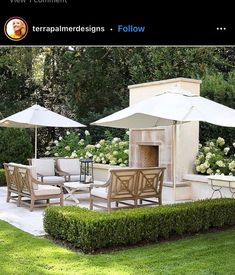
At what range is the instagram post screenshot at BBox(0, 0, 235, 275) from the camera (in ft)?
4.17

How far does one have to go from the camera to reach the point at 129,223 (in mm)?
5625

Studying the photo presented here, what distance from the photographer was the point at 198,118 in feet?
19.5

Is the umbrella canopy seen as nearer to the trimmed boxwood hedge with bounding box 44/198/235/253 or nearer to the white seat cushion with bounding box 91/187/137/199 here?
the trimmed boxwood hedge with bounding box 44/198/235/253

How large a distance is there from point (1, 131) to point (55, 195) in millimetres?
6879

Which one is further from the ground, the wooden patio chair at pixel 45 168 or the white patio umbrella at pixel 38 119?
the white patio umbrella at pixel 38 119

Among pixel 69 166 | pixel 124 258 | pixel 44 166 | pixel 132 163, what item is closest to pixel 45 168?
pixel 44 166

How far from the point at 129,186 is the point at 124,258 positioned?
2.96 m

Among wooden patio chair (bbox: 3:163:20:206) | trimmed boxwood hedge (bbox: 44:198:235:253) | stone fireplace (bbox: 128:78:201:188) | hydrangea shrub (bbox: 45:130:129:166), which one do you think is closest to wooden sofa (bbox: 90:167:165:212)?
trimmed boxwood hedge (bbox: 44:198:235:253)
